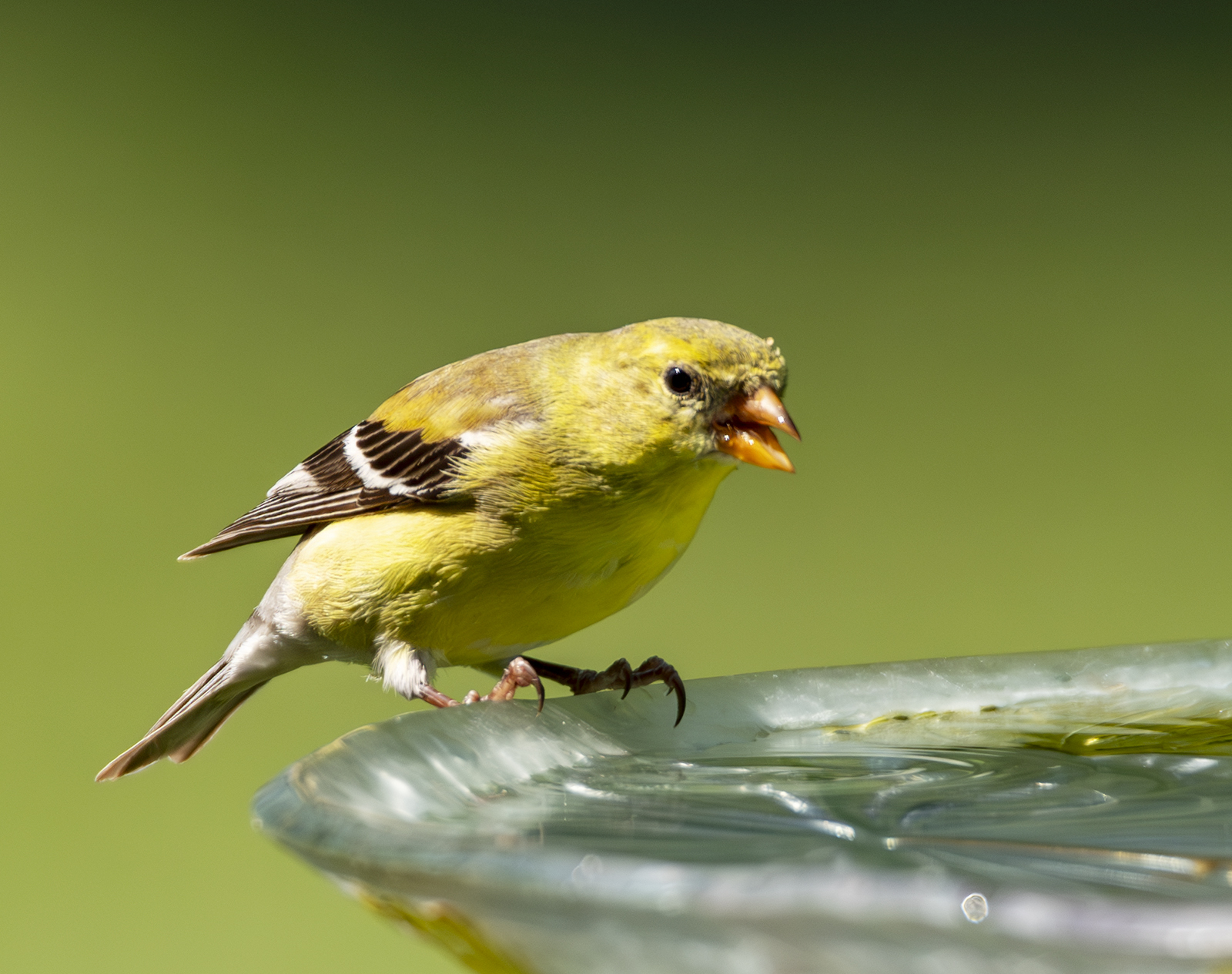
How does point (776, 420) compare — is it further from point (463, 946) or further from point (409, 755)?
point (463, 946)

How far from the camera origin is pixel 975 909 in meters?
0.48


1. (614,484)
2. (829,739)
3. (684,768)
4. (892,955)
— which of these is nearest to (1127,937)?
(892,955)

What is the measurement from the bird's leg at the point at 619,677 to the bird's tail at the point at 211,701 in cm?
38

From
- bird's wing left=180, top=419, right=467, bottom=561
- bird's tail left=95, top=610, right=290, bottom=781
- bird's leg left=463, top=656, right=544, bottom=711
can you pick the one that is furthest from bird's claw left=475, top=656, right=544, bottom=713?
bird's tail left=95, top=610, right=290, bottom=781

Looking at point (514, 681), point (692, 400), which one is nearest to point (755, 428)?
point (692, 400)

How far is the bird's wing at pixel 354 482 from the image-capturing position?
1.50 m

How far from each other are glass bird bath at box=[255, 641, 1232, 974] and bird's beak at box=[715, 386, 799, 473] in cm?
27

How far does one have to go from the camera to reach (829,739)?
1.12 metres

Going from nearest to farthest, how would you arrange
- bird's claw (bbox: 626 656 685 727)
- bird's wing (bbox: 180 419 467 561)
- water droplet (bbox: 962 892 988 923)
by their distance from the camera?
water droplet (bbox: 962 892 988 923)
bird's claw (bbox: 626 656 685 727)
bird's wing (bbox: 180 419 467 561)

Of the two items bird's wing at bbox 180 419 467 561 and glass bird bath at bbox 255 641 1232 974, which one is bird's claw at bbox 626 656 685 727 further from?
bird's wing at bbox 180 419 467 561

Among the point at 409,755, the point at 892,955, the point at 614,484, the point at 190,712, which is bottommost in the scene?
the point at 892,955

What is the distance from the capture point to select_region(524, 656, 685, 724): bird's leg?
1.26m

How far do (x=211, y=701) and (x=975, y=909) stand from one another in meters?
1.50

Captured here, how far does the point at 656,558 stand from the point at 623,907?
0.94m
